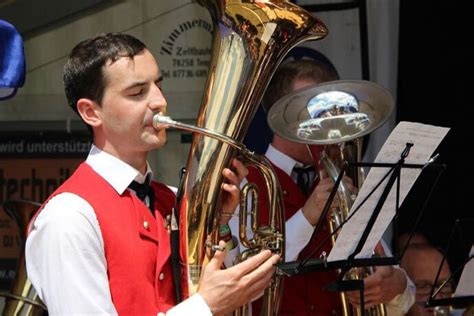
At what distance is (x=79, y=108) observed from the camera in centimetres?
288

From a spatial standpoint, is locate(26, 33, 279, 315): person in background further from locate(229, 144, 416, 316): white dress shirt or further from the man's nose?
locate(229, 144, 416, 316): white dress shirt

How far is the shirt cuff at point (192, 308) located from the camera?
2.66 metres

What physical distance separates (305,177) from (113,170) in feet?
3.76

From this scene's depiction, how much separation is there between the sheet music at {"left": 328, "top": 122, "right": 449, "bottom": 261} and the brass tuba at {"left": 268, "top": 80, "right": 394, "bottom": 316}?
405 millimetres

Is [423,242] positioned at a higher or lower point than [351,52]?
lower

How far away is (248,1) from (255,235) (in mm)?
659

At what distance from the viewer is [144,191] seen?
2932mm

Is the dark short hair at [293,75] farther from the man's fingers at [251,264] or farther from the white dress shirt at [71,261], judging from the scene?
the white dress shirt at [71,261]

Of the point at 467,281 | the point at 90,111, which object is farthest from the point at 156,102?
the point at 467,281

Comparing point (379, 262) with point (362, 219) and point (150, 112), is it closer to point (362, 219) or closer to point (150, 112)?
point (362, 219)

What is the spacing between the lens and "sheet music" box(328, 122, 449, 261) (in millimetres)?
2875

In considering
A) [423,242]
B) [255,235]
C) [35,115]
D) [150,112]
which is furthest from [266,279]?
[35,115]

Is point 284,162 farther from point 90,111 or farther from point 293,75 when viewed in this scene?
point 90,111

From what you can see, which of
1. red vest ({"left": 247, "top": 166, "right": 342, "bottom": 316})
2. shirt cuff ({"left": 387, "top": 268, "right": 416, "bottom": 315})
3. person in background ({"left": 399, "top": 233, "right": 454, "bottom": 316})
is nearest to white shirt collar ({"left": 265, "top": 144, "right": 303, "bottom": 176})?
red vest ({"left": 247, "top": 166, "right": 342, "bottom": 316})
